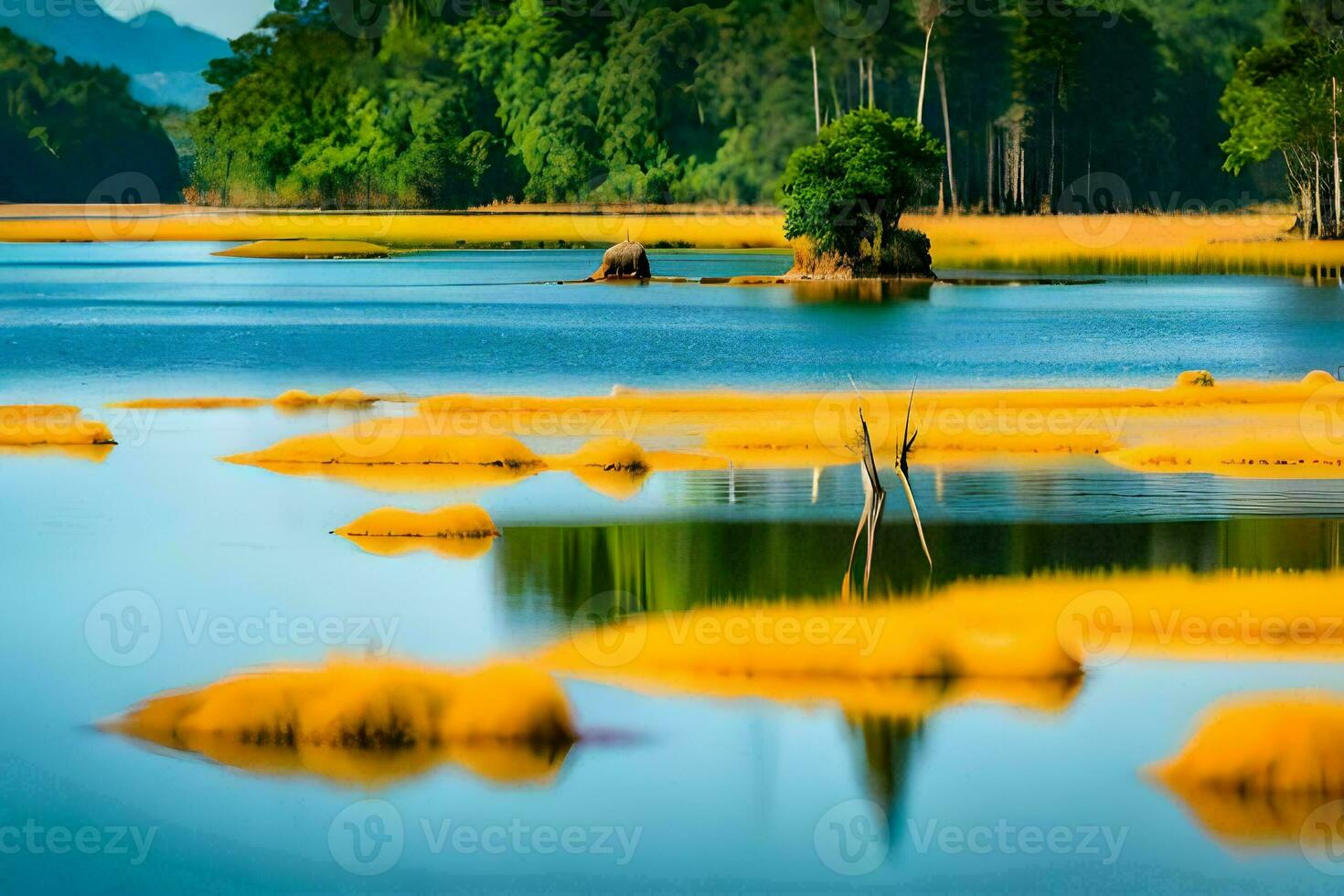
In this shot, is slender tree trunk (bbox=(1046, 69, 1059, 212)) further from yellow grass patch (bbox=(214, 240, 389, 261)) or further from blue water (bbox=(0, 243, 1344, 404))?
yellow grass patch (bbox=(214, 240, 389, 261))

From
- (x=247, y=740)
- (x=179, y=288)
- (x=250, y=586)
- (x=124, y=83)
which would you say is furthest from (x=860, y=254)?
(x=124, y=83)

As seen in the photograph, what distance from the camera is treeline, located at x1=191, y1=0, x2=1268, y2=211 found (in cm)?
9994

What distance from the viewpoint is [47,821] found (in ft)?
44.9

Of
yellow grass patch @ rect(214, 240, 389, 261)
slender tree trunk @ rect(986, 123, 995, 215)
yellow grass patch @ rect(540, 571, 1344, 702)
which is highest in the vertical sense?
slender tree trunk @ rect(986, 123, 995, 215)

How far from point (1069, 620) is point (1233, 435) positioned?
1430cm

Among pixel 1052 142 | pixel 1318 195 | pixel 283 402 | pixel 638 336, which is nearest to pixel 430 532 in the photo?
pixel 283 402

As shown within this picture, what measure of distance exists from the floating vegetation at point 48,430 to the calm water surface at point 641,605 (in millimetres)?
1059

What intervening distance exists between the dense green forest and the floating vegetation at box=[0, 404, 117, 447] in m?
114

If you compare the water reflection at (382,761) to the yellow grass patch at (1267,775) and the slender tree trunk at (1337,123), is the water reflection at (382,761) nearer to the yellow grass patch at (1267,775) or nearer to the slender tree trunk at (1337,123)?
the yellow grass patch at (1267,775)

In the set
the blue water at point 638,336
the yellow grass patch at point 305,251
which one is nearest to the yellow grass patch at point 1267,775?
the blue water at point 638,336

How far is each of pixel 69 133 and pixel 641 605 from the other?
440 feet

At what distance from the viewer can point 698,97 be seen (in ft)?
424

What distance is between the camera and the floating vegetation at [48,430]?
110 feet

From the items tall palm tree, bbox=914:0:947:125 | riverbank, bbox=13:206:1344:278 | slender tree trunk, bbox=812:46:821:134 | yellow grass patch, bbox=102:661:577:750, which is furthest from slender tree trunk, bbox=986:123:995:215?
yellow grass patch, bbox=102:661:577:750
